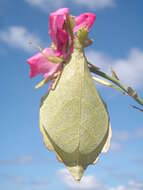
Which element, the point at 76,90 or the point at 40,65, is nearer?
the point at 76,90

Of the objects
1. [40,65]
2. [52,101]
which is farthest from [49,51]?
[52,101]

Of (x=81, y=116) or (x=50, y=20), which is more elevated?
(x=50, y=20)

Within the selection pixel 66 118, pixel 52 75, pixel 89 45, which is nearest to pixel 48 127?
pixel 66 118

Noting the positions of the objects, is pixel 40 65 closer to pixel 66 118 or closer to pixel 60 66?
pixel 60 66

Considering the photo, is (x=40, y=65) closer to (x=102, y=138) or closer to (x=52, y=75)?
(x=52, y=75)

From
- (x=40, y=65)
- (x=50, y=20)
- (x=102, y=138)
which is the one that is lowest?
(x=102, y=138)

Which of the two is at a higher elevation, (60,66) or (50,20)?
(50,20)
